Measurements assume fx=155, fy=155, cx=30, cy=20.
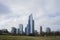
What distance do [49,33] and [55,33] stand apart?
12.2 ft

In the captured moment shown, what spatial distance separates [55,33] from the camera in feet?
199

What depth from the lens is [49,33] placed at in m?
63.9
